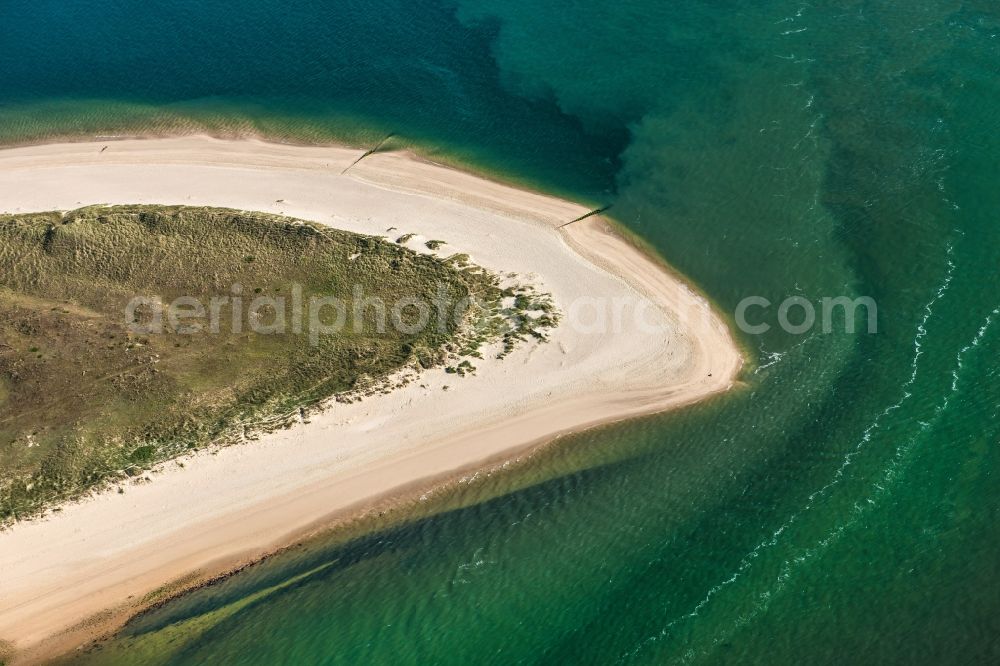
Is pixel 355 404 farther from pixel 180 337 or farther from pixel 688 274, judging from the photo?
pixel 688 274

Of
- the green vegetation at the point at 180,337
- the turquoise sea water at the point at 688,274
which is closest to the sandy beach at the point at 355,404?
the green vegetation at the point at 180,337

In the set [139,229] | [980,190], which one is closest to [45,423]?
[139,229]

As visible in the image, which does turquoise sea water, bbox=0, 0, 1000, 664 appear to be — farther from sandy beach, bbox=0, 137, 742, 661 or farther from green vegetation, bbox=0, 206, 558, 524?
green vegetation, bbox=0, 206, 558, 524

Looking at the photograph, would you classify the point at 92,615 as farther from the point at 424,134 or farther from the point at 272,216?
the point at 424,134

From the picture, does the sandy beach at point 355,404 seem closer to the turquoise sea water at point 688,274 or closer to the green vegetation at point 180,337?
the green vegetation at point 180,337

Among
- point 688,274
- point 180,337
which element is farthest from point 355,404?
point 688,274

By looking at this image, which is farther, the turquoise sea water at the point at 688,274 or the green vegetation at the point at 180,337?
the green vegetation at the point at 180,337
